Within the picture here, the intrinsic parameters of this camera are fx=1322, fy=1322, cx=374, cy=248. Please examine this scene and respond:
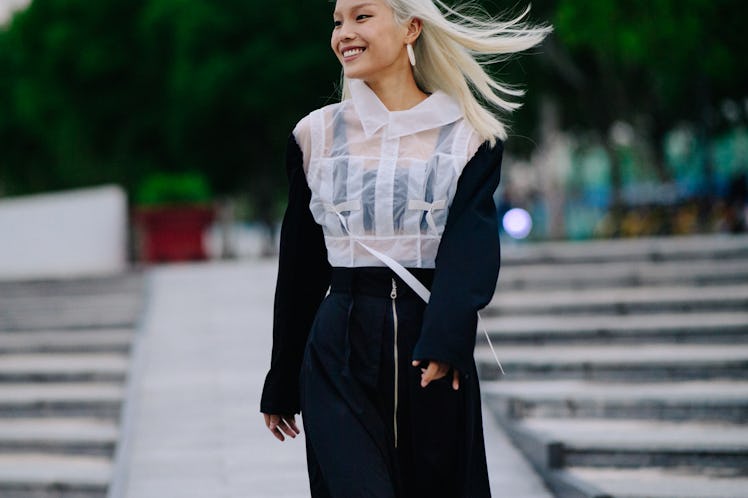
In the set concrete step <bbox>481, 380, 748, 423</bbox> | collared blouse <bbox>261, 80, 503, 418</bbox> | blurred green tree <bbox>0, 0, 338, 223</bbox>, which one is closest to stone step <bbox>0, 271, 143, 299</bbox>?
concrete step <bbox>481, 380, 748, 423</bbox>

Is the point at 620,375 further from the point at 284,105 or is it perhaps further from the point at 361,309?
the point at 284,105

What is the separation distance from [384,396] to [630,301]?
6.14 m

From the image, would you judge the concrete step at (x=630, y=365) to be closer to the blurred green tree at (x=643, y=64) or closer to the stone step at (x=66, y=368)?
the stone step at (x=66, y=368)

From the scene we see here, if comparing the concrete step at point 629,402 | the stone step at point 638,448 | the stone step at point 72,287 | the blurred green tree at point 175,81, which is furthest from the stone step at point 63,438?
the blurred green tree at point 175,81

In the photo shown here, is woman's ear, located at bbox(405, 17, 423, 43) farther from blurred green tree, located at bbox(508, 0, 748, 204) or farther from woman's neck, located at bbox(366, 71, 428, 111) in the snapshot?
blurred green tree, located at bbox(508, 0, 748, 204)

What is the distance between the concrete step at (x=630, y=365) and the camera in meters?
7.83

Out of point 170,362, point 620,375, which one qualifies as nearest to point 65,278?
point 170,362

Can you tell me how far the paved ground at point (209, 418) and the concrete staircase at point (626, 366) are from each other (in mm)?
344

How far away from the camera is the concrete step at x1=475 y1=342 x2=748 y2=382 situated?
7.83 metres

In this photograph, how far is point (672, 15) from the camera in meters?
16.7

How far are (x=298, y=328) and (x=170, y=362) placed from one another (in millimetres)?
5621

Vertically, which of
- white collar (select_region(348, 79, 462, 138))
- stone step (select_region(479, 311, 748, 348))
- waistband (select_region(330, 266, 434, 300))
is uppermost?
white collar (select_region(348, 79, 462, 138))

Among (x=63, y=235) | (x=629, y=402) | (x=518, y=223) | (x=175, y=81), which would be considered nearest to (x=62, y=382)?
(x=629, y=402)

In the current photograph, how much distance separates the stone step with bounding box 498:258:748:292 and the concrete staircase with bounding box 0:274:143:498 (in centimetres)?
316
